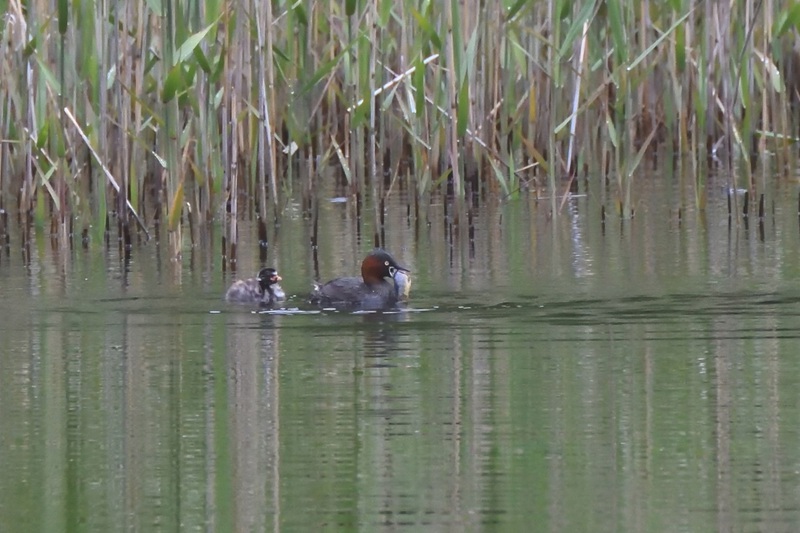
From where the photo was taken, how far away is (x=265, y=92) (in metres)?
10.2

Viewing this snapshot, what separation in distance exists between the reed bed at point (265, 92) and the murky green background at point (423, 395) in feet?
1.89

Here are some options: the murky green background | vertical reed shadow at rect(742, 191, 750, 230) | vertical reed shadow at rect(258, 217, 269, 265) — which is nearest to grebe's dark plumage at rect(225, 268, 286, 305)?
the murky green background

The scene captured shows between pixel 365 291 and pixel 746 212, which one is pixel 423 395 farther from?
pixel 746 212

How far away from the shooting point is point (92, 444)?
5379mm

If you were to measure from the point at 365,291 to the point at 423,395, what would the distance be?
110 inches

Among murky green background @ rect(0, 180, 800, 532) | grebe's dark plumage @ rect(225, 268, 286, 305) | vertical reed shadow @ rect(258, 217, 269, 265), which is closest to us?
murky green background @ rect(0, 180, 800, 532)

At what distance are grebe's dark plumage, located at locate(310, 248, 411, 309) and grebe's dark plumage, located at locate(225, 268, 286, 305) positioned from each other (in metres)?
0.18

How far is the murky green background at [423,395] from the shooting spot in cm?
456

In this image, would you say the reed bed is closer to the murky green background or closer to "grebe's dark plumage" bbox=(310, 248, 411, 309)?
the murky green background

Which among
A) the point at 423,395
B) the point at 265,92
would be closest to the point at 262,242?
the point at 265,92

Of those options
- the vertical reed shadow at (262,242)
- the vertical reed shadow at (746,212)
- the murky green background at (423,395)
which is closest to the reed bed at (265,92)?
the vertical reed shadow at (262,242)

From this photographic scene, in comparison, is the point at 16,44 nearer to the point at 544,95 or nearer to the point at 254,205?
the point at 254,205

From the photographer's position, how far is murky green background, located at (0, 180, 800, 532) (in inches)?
179

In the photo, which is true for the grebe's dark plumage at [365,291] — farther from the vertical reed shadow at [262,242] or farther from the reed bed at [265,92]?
the vertical reed shadow at [262,242]
